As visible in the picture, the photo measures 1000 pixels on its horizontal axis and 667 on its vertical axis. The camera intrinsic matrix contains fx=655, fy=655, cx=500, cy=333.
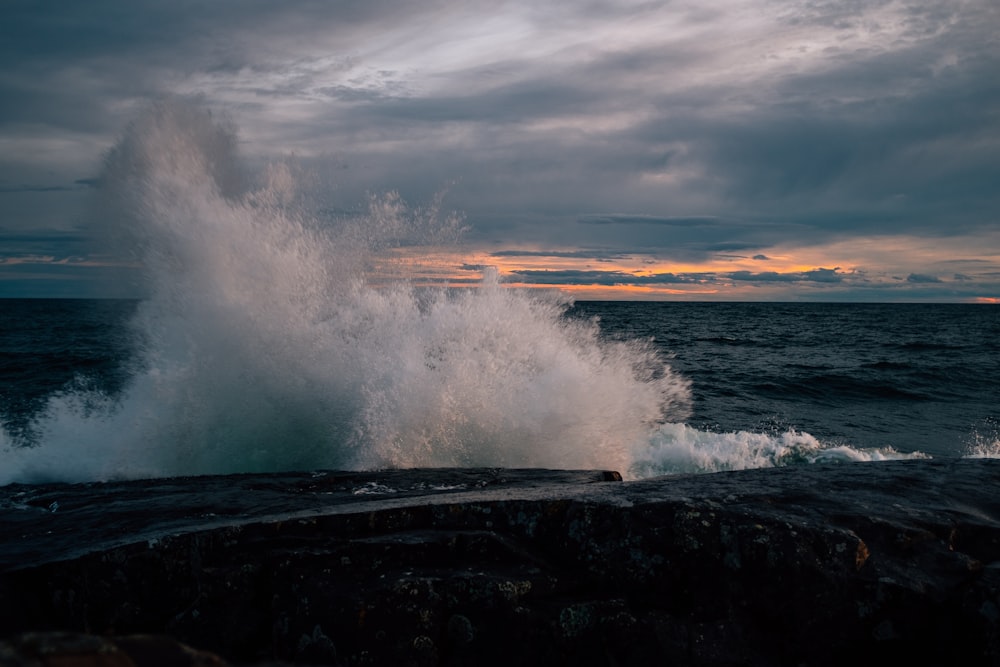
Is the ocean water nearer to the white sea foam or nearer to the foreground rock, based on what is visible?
the white sea foam

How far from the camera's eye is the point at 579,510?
3721 mm

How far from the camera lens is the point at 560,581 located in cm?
340

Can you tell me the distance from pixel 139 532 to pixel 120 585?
769 millimetres

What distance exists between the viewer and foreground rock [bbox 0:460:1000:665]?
3.13 m

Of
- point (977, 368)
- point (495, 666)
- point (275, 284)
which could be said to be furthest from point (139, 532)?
point (977, 368)

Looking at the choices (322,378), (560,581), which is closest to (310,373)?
(322,378)

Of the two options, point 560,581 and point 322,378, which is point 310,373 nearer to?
point 322,378

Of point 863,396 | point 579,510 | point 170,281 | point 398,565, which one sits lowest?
point 863,396

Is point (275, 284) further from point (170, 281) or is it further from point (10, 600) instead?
point (10, 600)

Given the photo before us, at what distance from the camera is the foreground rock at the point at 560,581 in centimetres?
313

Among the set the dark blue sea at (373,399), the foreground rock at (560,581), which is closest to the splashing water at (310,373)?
the dark blue sea at (373,399)

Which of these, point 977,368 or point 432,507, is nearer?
point 432,507

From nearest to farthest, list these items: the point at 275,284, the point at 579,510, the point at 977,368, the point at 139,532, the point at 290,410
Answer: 1. the point at 579,510
2. the point at 139,532
3. the point at 290,410
4. the point at 275,284
5. the point at 977,368

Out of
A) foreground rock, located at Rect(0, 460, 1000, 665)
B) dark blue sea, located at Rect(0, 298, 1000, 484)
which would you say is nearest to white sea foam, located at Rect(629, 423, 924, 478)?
dark blue sea, located at Rect(0, 298, 1000, 484)
